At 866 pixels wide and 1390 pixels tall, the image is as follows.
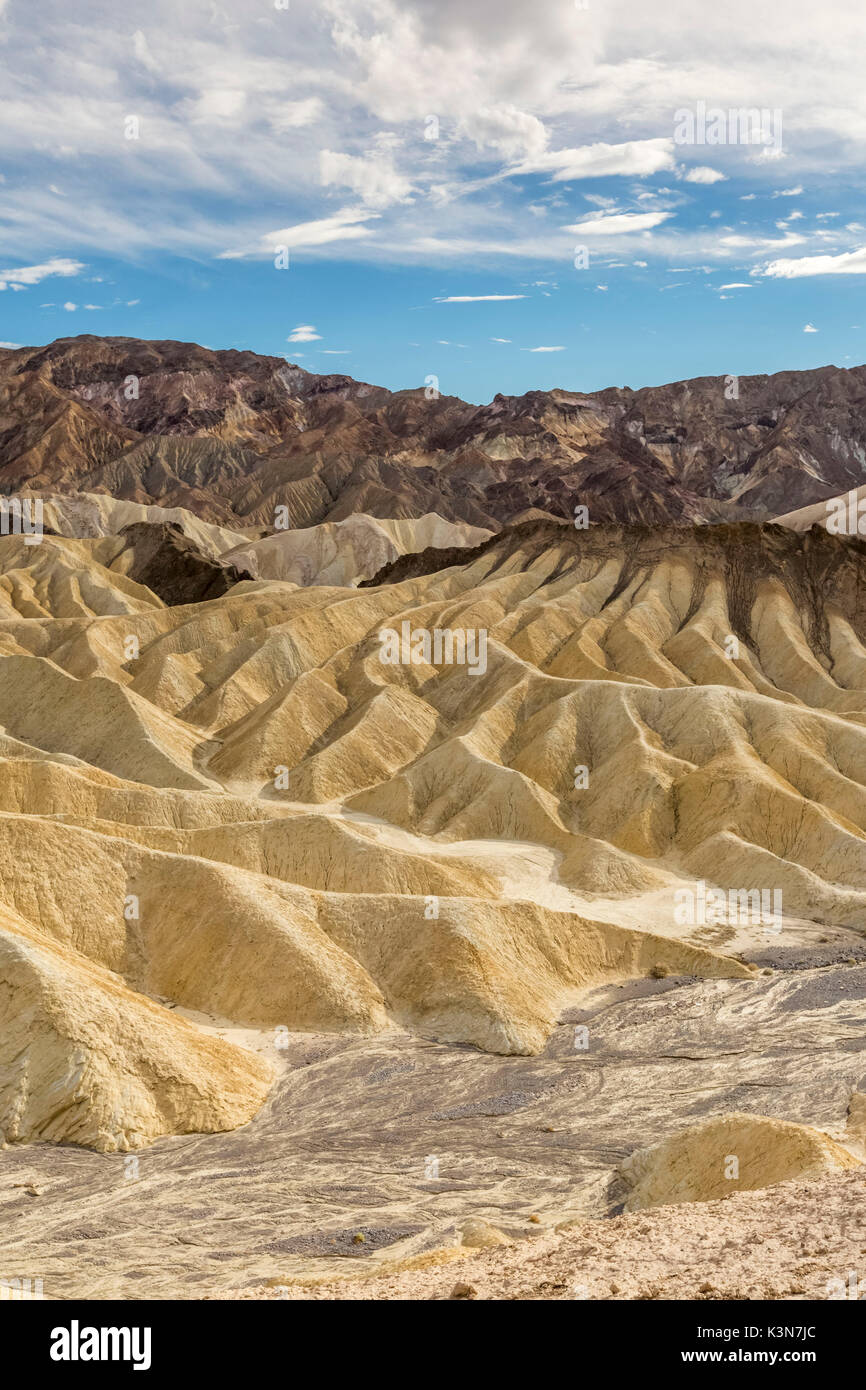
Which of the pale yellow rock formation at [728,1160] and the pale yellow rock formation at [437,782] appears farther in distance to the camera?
the pale yellow rock formation at [437,782]

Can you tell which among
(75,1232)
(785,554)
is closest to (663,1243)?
(75,1232)

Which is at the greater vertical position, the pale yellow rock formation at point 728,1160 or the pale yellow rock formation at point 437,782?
the pale yellow rock formation at point 437,782

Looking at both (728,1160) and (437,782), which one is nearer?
(728,1160)

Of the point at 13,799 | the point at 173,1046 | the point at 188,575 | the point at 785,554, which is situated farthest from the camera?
the point at 188,575

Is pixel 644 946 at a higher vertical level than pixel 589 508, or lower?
lower

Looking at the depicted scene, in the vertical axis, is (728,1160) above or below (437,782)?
below

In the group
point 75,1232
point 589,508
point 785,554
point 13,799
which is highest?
point 589,508

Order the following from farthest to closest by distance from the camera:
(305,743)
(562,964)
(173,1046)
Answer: (305,743), (562,964), (173,1046)

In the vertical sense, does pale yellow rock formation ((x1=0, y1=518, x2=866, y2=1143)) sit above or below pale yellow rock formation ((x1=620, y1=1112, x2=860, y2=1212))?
above

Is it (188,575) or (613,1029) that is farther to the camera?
(188,575)

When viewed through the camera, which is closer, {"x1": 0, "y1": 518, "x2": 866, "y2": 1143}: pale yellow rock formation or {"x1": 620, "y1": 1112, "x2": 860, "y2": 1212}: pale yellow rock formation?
{"x1": 620, "y1": 1112, "x2": 860, "y2": 1212}: pale yellow rock formation
